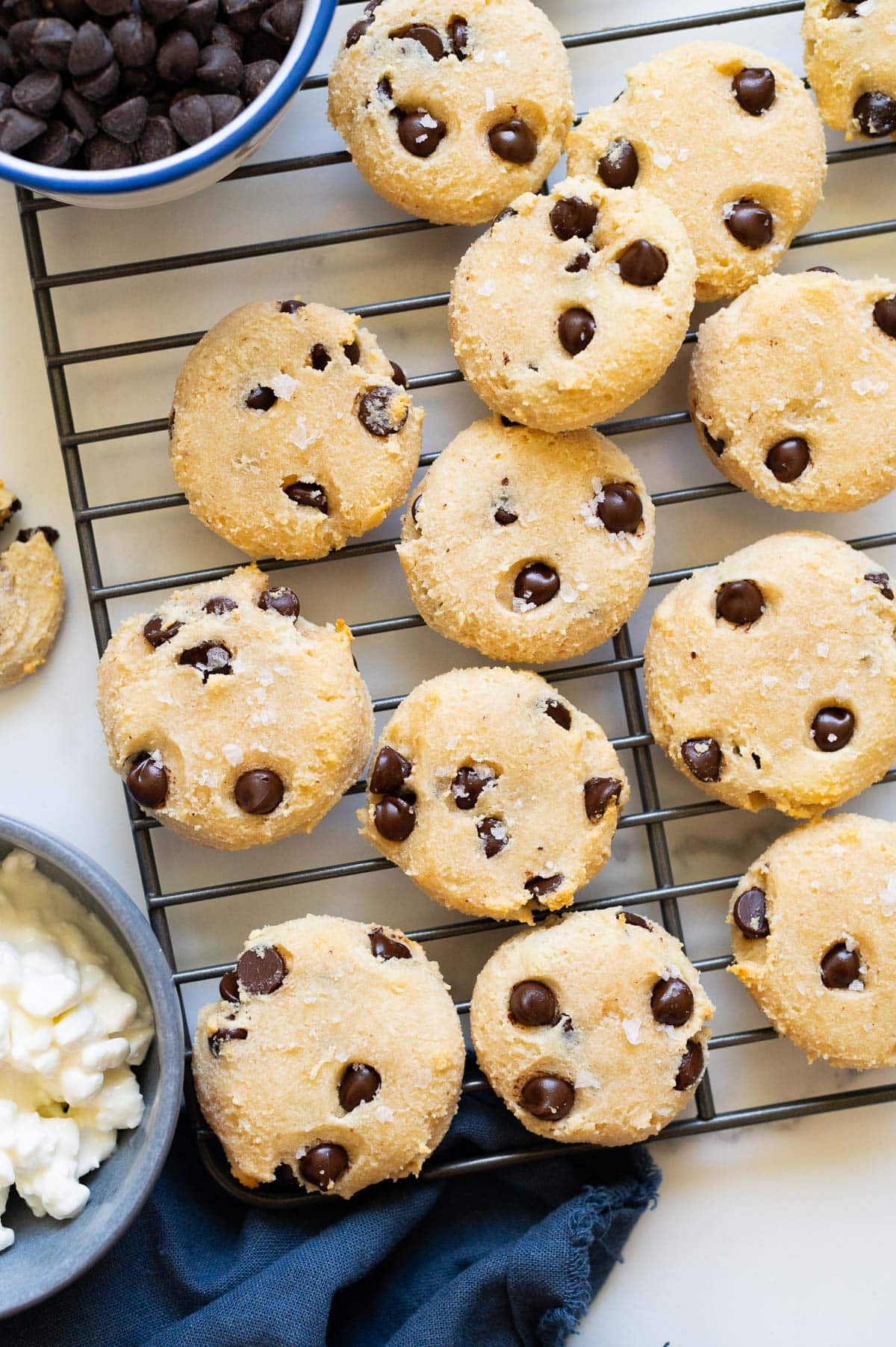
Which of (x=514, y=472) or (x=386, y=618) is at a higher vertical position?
(x=514, y=472)

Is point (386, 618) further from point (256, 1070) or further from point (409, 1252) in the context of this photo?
point (409, 1252)

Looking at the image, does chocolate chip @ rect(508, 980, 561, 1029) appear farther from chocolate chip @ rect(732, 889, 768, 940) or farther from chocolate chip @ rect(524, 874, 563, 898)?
chocolate chip @ rect(732, 889, 768, 940)

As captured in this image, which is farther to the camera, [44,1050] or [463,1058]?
[463,1058]

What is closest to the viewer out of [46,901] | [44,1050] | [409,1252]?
[44,1050]

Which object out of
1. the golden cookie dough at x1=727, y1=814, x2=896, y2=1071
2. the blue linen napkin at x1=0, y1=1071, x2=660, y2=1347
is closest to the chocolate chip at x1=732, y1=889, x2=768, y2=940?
the golden cookie dough at x1=727, y1=814, x2=896, y2=1071

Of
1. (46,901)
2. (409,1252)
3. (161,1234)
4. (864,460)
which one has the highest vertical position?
(864,460)

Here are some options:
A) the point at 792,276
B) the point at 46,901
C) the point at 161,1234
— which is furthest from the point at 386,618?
the point at 161,1234

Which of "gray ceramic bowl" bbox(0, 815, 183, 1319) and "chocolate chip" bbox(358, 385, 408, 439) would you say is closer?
"gray ceramic bowl" bbox(0, 815, 183, 1319)

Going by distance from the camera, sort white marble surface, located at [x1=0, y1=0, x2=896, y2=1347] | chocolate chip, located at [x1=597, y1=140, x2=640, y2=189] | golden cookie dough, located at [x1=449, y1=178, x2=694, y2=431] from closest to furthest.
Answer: golden cookie dough, located at [x1=449, y1=178, x2=694, y2=431], chocolate chip, located at [x1=597, y1=140, x2=640, y2=189], white marble surface, located at [x1=0, y1=0, x2=896, y2=1347]
